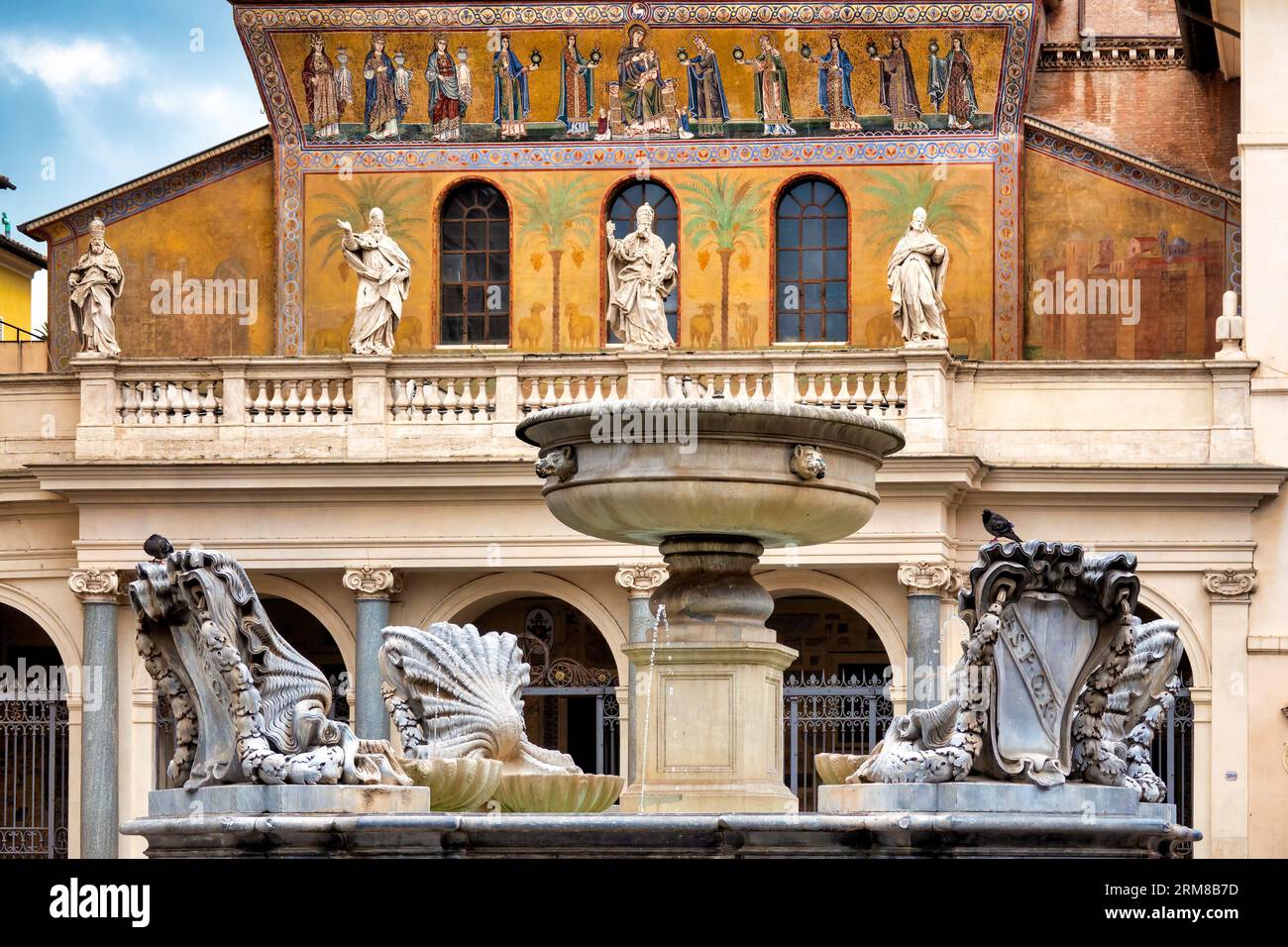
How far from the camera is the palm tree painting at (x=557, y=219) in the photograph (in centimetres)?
3441

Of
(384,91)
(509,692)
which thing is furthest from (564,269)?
(509,692)

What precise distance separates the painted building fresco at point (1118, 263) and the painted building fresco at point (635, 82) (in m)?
1.26

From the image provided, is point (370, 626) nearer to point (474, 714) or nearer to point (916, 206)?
point (916, 206)

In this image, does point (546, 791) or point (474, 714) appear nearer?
point (546, 791)

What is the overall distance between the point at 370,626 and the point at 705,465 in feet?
48.5

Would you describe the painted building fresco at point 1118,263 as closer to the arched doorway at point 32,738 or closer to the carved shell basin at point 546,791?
the arched doorway at point 32,738

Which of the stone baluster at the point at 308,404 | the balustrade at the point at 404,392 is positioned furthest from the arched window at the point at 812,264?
the stone baluster at the point at 308,404

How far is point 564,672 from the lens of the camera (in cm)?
3209

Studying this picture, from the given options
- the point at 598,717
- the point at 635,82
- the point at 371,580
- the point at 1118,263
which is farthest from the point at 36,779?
the point at 1118,263

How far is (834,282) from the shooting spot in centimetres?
3431

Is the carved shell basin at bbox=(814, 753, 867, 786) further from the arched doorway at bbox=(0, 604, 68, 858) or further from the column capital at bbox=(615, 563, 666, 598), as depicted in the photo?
the arched doorway at bbox=(0, 604, 68, 858)

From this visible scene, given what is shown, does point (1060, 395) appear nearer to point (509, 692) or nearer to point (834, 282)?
point (834, 282)
